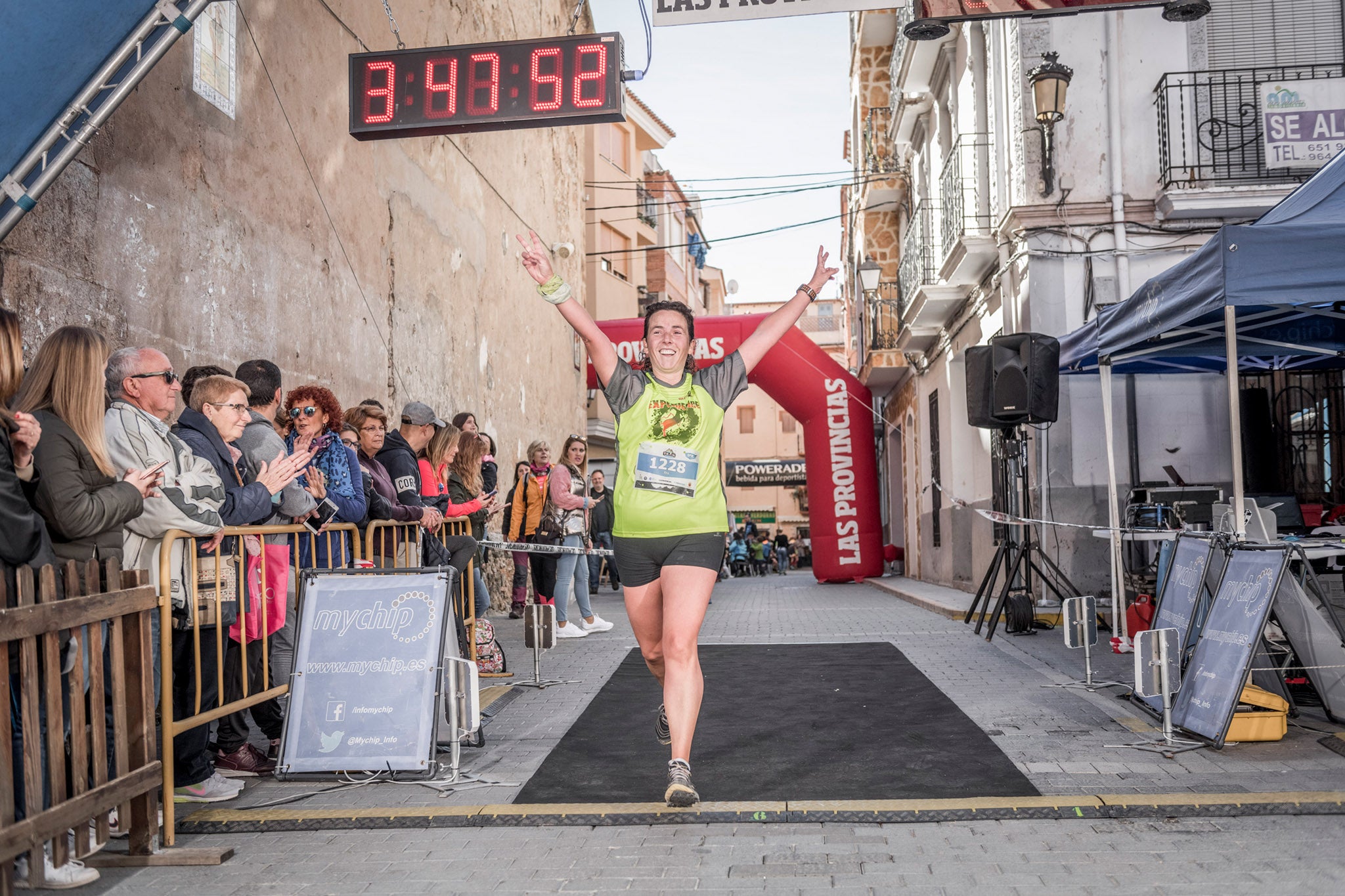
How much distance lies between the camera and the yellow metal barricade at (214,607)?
14.6 feet

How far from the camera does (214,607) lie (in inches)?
196

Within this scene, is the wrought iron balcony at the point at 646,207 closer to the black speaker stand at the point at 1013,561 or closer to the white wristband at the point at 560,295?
the black speaker stand at the point at 1013,561

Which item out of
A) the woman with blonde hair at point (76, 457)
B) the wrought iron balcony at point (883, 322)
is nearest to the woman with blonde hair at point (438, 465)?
the woman with blonde hair at point (76, 457)

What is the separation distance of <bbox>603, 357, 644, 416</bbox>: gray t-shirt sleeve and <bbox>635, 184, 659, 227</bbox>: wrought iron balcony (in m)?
32.6

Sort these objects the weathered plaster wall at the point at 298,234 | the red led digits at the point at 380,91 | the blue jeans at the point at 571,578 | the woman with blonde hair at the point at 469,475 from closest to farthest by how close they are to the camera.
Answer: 1. the weathered plaster wall at the point at 298,234
2. the red led digits at the point at 380,91
3. the woman with blonde hair at the point at 469,475
4. the blue jeans at the point at 571,578

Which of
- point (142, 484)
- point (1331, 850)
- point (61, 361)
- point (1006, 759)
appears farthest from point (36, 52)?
point (1331, 850)

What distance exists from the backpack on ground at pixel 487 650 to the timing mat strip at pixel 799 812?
334 centimetres

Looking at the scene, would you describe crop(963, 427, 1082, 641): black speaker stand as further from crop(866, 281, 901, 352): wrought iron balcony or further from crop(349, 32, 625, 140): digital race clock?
crop(866, 281, 901, 352): wrought iron balcony

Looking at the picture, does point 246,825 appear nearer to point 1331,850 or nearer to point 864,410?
point 1331,850

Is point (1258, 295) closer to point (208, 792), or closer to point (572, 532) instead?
point (208, 792)

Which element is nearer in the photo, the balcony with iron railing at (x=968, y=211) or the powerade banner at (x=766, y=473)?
the balcony with iron railing at (x=968, y=211)

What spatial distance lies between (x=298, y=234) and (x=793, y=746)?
6.65 meters

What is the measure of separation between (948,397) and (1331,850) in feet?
48.4

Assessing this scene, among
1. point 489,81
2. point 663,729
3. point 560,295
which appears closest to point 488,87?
point 489,81
